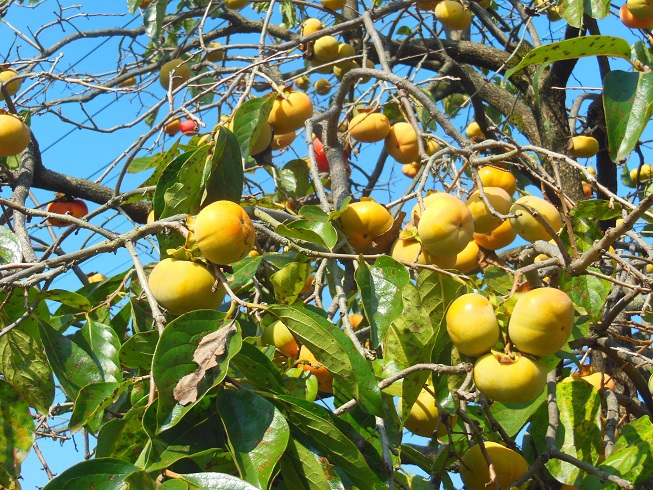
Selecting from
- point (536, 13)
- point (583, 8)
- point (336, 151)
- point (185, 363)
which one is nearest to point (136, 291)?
point (336, 151)

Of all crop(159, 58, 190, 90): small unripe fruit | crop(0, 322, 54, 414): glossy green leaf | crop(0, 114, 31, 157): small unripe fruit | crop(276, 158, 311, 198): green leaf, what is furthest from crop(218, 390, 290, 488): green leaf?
crop(159, 58, 190, 90): small unripe fruit

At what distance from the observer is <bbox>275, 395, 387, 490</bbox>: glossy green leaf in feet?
3.18

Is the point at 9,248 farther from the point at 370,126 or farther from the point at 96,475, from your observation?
the point at 370,126

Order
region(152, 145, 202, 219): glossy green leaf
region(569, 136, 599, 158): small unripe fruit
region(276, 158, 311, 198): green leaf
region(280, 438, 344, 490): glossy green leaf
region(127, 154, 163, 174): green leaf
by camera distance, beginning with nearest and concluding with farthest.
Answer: region(280, 438, 344, 490): glossy green leaf < region(152, 145, 202, 219): glossy green leaf < region(127, 154, 163, 174): green leaf < region(276, 158, 311, 198): green leaf < region(569, 136, 599, 158): small unripe fruit

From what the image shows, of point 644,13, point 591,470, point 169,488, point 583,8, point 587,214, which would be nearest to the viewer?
point 169,488

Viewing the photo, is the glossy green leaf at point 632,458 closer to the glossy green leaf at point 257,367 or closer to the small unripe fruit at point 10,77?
the glossy green leaf at point 257,367

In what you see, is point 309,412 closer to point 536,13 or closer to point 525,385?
point 525,385

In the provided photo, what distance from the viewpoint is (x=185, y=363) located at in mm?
938

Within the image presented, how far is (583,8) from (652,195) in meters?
1.39

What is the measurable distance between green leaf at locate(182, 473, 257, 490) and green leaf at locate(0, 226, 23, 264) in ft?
2.12

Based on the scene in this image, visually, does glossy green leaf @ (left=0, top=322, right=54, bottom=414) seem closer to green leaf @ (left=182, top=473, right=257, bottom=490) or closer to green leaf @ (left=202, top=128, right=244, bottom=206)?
green leaf @ (left=202, top=128, right=244, bottom=206)

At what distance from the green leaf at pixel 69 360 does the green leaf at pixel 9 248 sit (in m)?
0.21

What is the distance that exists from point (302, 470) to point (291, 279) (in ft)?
1.50

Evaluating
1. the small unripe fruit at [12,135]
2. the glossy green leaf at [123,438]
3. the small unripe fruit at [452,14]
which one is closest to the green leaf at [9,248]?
the glossy green leaf at [123,438]
